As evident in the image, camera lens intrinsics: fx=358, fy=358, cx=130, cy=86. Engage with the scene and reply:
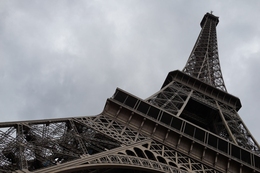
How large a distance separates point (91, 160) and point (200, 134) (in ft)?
32.2

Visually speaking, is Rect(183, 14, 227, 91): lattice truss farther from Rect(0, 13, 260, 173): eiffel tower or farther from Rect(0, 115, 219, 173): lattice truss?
Rect(0, 115, 219, 173): lattice truss

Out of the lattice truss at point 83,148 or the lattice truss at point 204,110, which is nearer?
the lattice truss at point 83,148

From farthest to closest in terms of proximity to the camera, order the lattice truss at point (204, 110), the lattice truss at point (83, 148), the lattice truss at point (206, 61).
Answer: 1. the lattice truss at point (206, 61)
2. the lattice truss at point (204, 110)
3. the lattice truss at point (83, 148)

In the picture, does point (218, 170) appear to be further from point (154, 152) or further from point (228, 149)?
point (154, 152)

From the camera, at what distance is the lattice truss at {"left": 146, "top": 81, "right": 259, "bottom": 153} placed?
2934 centimetres

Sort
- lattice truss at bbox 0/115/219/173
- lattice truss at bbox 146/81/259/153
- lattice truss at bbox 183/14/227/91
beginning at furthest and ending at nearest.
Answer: lattice truss at bbox 183/14/227/91
lattice truss at bbox 146/81/259/153
lattice truss at bbox 0/115/219/173

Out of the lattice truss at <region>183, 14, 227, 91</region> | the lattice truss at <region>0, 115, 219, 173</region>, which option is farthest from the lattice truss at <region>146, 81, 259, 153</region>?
the lattice truss at <region>0, 115, 219, 173</region>

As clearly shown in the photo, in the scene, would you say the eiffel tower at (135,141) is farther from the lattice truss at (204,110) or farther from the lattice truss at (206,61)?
the lattice truss at (206,61)

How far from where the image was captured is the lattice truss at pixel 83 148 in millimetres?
15344

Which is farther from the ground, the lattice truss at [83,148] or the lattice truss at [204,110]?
the lattice truss at [204,110]

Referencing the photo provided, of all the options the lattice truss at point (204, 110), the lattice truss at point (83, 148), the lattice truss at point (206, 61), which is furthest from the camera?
the lattice truss at point (206, 61)

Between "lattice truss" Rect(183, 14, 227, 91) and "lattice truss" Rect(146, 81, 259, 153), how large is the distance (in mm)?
5708

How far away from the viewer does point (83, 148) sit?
58.6 ft

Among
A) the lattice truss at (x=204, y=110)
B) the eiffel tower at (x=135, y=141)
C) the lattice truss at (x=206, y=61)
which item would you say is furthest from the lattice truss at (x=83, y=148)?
the lattice truss at (x=206, y=61)
